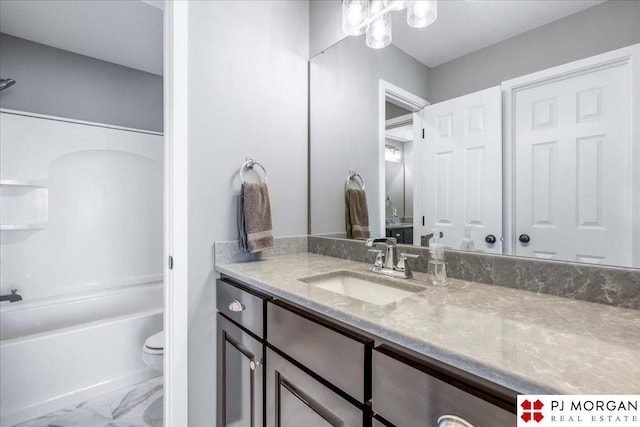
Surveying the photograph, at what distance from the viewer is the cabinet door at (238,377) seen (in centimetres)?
104

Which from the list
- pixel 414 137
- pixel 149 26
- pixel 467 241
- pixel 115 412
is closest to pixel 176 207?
pixel 414 137

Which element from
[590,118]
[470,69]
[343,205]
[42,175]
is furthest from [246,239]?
[42,175]

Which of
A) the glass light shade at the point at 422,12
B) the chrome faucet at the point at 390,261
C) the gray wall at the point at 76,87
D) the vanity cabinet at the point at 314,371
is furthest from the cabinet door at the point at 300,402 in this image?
the gray wall at the point at 76,87

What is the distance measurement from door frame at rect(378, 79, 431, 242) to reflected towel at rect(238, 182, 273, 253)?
20.6 inches

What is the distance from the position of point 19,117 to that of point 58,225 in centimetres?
83

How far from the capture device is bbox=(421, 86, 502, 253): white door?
1045 millimetres

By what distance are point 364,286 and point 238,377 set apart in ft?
1.99

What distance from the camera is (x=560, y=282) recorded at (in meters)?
0.87

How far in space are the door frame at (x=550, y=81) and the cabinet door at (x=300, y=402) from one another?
2.39ft

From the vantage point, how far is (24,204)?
7.25ft

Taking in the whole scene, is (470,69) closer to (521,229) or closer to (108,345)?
(521,229)

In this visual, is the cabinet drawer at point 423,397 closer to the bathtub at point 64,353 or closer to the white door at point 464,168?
the white door at point 464,168

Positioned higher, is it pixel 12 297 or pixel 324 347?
pixel 324 347

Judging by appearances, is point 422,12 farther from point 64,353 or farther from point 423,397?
point 64,353
